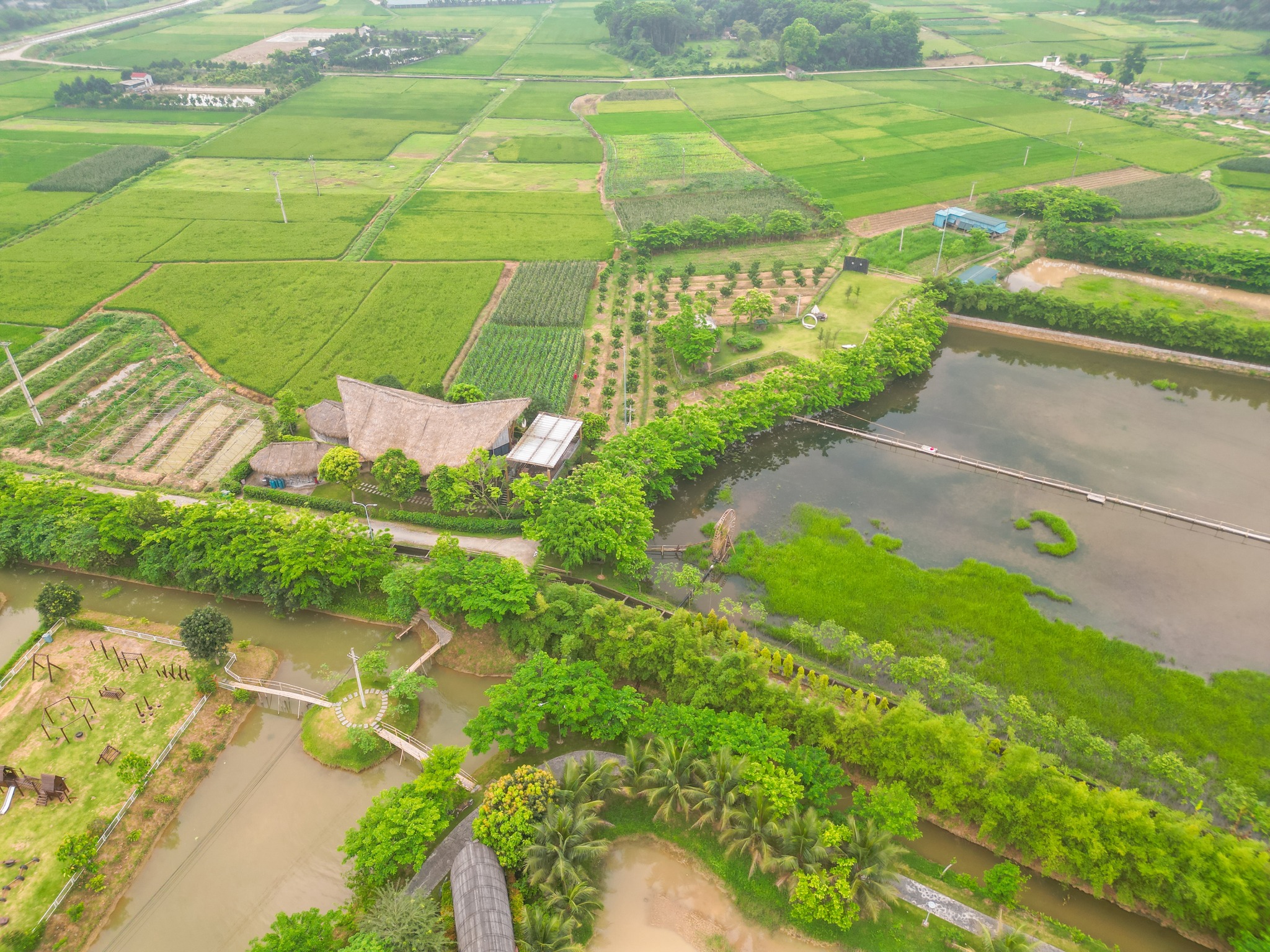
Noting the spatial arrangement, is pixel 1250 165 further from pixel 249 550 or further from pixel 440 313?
pixel 249 550

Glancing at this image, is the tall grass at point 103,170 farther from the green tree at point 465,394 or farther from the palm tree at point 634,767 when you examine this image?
the palm tree at point 634,767

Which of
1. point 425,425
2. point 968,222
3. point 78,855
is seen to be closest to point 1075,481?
point 425,425

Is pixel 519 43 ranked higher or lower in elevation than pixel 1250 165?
higher

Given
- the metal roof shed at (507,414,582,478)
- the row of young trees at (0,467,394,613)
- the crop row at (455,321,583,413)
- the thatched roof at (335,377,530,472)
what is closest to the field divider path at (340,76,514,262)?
the crop row at (455,321,583,413)

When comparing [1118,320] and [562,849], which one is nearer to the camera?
[562,849]

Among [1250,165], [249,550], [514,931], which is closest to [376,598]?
[249,550]

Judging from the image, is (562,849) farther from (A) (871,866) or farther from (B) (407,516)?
(B) (407,516)
